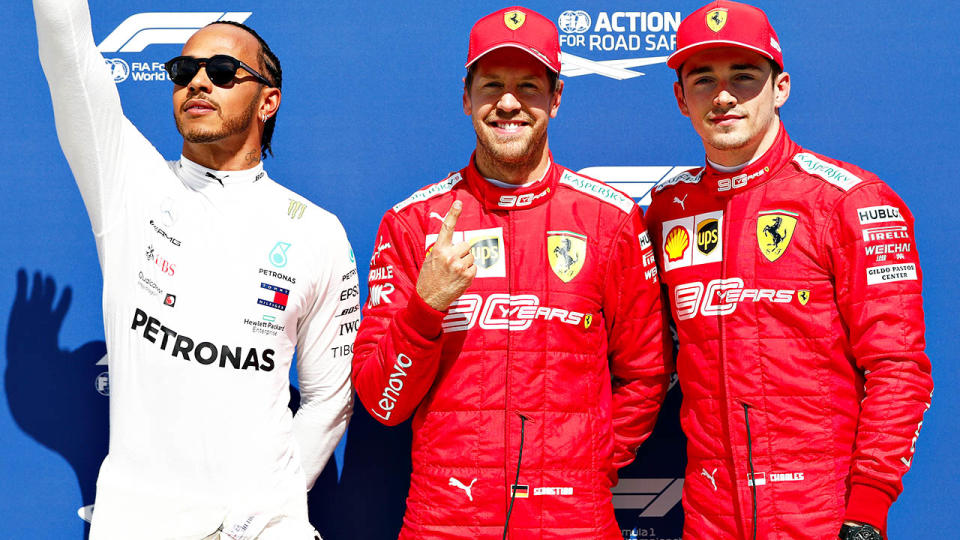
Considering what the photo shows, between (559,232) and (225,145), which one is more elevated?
(225,145)

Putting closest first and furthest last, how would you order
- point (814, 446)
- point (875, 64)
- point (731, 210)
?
1. point (814, 446)
2. point (731, 210)
3. point (875, 64)

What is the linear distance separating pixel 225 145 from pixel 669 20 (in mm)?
1511

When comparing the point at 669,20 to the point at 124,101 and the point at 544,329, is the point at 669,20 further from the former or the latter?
the point at 124,101

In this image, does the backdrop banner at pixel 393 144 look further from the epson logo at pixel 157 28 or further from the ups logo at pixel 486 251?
the ups logo at pixel 486 251

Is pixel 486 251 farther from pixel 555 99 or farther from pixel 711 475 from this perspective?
pixel 711 475

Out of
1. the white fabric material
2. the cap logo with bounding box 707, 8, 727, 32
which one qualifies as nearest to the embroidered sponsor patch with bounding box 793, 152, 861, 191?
the white fabric material

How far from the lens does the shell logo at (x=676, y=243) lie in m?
2.38

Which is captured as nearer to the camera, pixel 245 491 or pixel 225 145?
pixel 245 491

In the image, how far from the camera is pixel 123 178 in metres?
2.20

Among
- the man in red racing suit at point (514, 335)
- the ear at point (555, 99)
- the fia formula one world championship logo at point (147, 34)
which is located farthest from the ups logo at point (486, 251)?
the fia formula one world championship logo at point (147, 34)

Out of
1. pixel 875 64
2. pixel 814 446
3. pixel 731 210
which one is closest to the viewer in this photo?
pixel 814 446

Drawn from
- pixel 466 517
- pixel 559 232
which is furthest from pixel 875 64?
pixel 466 517

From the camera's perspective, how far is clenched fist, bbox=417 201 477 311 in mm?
2066

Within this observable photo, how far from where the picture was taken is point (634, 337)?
238 cm
